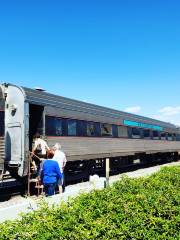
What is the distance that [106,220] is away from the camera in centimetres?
473

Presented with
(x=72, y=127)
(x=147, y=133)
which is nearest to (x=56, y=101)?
(x=72, y=127)

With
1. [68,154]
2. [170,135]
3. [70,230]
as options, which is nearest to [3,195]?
[68,154]

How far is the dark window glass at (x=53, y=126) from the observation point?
14928 millimetres

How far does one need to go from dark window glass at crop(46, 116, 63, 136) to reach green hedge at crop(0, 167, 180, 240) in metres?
8.85

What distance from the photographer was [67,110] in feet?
54.4

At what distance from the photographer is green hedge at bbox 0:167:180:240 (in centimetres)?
416

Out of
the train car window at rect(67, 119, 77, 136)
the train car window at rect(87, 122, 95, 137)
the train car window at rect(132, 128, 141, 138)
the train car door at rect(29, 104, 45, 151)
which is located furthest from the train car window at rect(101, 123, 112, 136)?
the train car door at rect(29, 104, 45, 151)

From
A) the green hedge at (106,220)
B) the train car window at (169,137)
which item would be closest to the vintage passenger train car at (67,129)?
the train car window at (169,137)

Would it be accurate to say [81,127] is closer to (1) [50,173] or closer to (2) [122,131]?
(2) [122,131]

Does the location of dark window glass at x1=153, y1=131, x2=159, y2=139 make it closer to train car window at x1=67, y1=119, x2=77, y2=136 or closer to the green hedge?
train car window at x1=67, y1=119, x2=77, y2=136

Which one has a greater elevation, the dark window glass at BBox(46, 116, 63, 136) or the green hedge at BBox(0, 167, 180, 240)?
the dark window glass at BBox(46, 116, 63, 136)

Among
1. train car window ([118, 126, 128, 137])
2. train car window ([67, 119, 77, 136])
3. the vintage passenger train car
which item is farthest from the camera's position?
train car window ([118, 126, 128, 137])

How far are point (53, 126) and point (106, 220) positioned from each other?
10.8m

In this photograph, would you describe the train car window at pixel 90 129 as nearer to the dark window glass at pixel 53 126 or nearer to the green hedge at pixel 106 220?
the dark window glass at pixel 53 126
